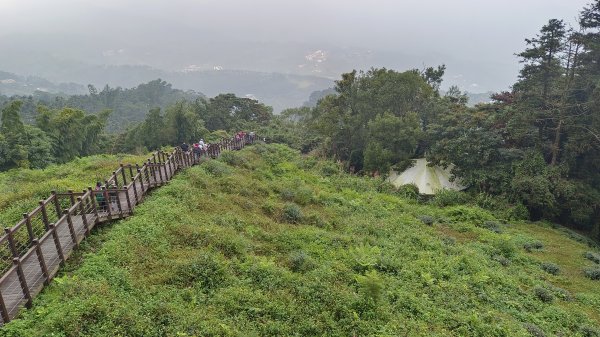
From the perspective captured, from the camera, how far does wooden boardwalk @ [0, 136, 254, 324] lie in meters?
7.64

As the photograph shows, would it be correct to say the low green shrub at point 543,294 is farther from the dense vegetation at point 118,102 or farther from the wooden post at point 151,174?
the dense vegetation at point 118,102

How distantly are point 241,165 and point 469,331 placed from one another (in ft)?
57.6


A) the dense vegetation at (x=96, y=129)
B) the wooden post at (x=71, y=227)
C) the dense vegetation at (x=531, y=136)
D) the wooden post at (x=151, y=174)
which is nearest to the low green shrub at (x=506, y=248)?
the dense vegetation at (x=531, y=136)

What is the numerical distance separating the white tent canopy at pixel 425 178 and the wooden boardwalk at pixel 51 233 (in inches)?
813

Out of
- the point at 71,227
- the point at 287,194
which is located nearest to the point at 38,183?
the point at 71,227

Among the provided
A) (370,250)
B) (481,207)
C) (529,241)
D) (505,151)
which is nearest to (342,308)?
(370,250)

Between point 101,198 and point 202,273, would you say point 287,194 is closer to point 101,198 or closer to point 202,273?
point 101,198

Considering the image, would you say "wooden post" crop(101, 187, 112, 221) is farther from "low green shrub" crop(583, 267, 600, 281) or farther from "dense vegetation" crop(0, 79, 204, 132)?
"dense vegetation" crop(0, 79, 204, 132)

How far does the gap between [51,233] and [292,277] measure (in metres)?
6.11

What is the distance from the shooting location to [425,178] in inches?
1215

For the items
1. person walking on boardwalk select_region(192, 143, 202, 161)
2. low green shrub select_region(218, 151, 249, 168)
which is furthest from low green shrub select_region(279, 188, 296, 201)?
person walking on boardwalk select_region(192, 143, 202, 161)

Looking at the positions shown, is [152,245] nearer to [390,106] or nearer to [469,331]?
[469,331]

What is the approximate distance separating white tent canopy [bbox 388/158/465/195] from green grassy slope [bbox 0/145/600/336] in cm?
1014

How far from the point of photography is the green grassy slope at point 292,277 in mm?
8188
